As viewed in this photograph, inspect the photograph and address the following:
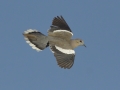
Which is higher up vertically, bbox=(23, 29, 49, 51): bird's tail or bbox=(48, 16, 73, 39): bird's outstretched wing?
bbox=(48, 16, 73, 39): bird's outstretched wing

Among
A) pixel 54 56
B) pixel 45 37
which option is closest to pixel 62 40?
pixel 45 37

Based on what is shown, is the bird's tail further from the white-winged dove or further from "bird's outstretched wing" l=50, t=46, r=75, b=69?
"bird's outstretched wing" l=50, t=46, r=75, b=69

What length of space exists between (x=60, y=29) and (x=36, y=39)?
68.3 inches

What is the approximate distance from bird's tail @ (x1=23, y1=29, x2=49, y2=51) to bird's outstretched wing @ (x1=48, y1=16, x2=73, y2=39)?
0.69 metres

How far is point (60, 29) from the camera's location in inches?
736

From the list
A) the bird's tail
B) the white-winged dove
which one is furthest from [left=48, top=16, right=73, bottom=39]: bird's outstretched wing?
the bird's tail

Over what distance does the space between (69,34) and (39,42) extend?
6.14 ft

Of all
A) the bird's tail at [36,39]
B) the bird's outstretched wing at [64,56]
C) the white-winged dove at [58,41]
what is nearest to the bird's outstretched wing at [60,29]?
the white-winged dove at [58,41]

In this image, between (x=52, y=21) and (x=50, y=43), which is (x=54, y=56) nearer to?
(x=50, y=43)

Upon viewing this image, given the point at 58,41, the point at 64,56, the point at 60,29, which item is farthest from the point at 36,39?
the point at 64,56

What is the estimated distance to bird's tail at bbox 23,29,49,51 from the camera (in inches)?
660

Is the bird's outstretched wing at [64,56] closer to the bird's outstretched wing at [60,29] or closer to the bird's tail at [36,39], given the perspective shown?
the bird's tail at [36,39]

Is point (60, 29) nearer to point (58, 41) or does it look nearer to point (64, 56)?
point (58, 41)

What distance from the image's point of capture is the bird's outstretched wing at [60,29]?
59.0 ft
